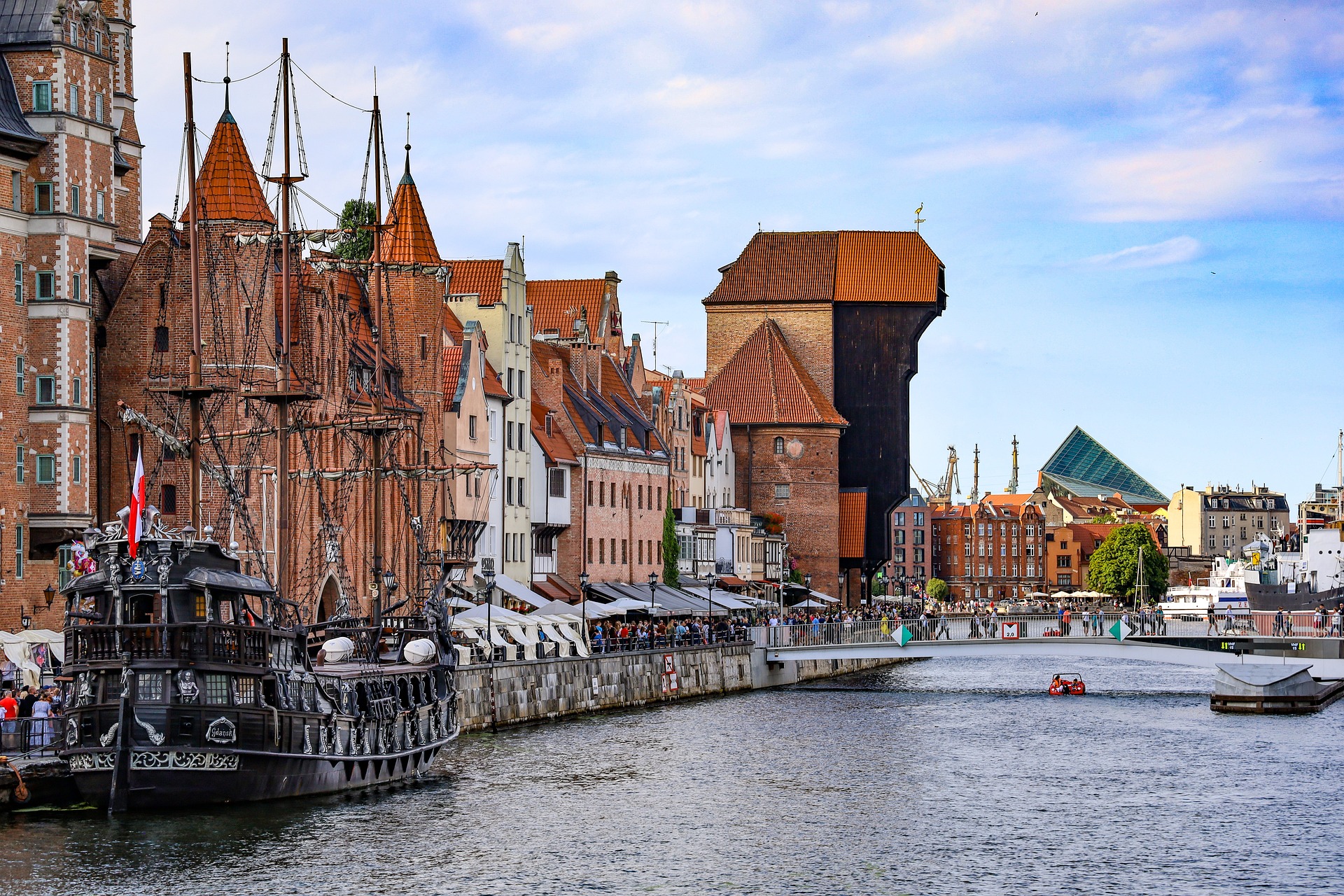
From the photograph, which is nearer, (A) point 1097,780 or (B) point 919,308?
(A) point 1097,780

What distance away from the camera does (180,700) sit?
38969 mm

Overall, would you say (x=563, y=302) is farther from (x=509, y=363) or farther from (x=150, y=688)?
(x=150, y=688)

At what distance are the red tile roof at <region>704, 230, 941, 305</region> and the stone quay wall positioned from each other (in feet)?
147

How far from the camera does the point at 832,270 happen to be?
13450 cm

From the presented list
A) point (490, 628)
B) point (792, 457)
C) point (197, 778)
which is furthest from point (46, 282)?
point (792, 457)

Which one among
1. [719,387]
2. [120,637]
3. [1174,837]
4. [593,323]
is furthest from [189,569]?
[719,387]

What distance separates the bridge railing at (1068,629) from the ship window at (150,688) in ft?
156

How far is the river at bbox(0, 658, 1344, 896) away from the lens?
3512 cm

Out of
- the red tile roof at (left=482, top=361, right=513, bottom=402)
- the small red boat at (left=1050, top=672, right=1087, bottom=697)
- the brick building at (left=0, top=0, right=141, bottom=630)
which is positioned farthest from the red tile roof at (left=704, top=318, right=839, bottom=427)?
the brick building at (left=0, top=0, right=141, bottom=630)

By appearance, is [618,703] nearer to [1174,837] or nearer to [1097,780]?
[1097,780]

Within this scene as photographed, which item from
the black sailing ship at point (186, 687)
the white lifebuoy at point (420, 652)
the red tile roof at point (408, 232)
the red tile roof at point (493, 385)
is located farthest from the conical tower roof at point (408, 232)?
the black sailing ship at point (186, 687)

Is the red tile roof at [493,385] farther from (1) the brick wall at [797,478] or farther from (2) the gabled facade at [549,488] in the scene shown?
(1) the brick wall at [797,478]

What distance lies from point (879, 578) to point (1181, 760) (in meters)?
109

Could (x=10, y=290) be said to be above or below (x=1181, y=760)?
above
